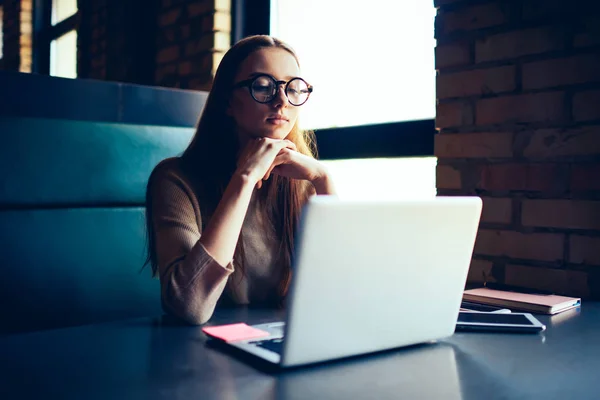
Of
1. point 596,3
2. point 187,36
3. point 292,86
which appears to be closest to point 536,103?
point 596,3

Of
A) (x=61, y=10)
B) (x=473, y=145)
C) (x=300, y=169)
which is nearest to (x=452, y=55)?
(x=473, y=145)

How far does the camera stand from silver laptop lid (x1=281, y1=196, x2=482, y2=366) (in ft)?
2.40

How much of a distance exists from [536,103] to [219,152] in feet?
2.71

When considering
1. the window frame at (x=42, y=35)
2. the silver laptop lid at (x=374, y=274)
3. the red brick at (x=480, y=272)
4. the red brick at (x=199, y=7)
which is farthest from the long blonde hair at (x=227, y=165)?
the window frame at (x=42, y=35)

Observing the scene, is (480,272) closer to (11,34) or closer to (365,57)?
(365,57)

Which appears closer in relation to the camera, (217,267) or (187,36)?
(217,267)

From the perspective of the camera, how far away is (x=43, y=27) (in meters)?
4.89

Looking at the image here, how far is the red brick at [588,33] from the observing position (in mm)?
1354

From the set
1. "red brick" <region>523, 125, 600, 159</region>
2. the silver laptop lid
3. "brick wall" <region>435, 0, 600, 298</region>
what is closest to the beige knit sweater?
the silver laptop lid

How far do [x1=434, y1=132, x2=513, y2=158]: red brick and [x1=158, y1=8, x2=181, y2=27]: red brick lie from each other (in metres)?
1.64

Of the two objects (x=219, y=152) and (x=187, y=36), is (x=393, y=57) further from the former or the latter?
(x=187, y=36)

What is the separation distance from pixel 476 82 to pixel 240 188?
76 centimetres

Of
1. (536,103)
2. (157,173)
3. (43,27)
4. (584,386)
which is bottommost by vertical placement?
(584,386)

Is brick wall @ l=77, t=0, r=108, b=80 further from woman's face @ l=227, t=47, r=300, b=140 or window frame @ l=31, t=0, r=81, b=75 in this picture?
woman's face @ l=227, t=47, r=300, b=140
